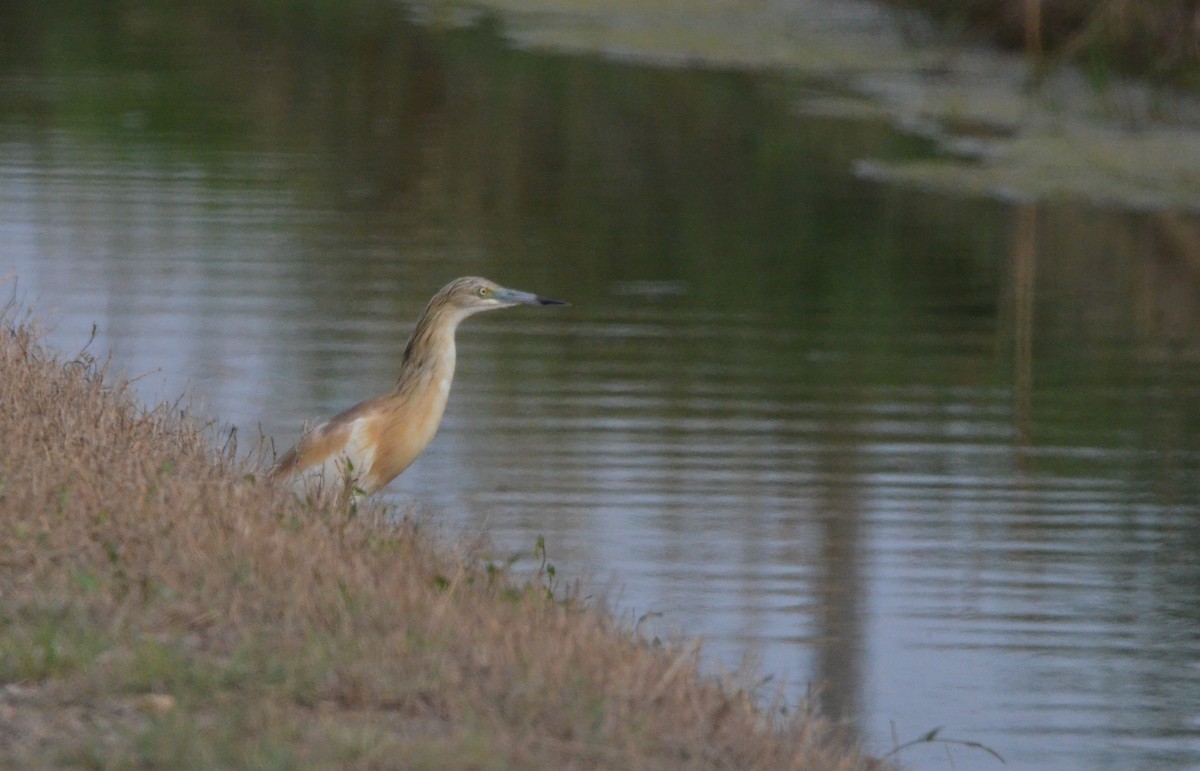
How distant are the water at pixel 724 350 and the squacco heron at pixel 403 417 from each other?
85cm

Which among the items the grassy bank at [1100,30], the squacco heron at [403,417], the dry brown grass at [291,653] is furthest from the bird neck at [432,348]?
the grassy bank at [1100,30]

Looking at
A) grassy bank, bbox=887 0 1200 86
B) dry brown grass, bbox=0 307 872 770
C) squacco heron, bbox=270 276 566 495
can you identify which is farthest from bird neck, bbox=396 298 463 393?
grassy bank, bbox=887 0 1200 86

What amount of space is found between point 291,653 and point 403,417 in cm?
253

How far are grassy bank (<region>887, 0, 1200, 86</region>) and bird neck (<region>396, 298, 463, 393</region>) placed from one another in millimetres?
10306

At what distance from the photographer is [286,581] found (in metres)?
6.02

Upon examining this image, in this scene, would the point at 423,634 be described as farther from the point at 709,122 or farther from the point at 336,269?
the point at 709,122

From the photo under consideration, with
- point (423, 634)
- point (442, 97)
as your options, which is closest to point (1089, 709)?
point (423, 634)

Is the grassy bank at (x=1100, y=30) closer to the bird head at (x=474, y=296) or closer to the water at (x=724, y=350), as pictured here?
the water at (x=724, y=350)

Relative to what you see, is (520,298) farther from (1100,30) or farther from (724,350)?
(1100,30)

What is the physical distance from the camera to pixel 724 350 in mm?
12891

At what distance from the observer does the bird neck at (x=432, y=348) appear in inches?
316

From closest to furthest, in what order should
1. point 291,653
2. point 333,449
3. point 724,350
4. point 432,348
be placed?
point 291,653 → point 333,449 → point 432,348 → point 724,350

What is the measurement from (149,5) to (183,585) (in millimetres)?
25410

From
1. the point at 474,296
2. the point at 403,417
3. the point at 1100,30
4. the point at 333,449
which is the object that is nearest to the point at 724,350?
the point at 474,296
